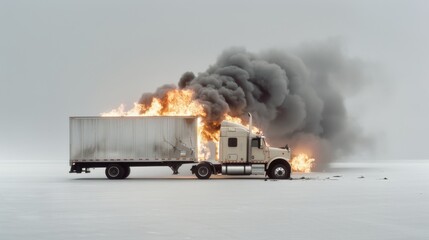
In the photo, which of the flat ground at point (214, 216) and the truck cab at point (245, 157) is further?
the truck cab at point (245, 157)

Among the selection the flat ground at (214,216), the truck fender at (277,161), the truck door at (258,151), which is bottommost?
the flat ground at (214,216)

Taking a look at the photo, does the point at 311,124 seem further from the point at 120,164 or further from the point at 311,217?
the point at 311,217

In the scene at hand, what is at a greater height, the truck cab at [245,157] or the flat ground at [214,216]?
the truck cab at [245,157]

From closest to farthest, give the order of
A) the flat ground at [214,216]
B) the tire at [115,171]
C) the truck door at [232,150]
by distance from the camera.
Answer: the flat ground at [214,216] < the truck door at [232,150] < the tire at [115,171]

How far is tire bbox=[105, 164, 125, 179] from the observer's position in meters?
43.0

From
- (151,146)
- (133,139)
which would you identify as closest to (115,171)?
(133,139)

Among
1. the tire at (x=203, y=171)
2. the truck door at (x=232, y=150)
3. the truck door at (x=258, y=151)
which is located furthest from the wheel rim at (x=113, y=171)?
the truck door at (x=258, y=151)

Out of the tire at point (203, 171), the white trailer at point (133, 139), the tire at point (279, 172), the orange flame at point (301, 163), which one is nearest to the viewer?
the white trailer at point (133, 139)

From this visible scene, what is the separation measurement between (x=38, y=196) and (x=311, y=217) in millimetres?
14007

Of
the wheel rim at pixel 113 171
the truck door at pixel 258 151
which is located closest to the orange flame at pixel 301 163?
the truck door at pixel 258 151

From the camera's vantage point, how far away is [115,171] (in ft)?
141

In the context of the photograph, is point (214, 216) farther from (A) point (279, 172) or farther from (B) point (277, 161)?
(B) point (277, 161)

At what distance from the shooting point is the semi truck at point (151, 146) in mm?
42344

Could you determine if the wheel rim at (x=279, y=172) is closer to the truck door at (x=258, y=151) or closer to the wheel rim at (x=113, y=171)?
the truck door at (x=258, y=151)
